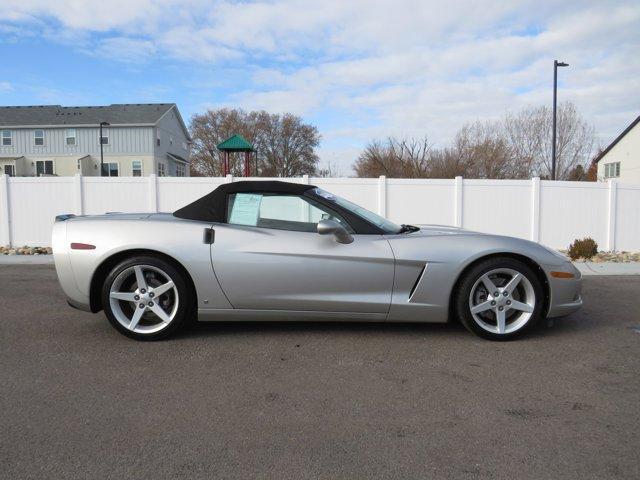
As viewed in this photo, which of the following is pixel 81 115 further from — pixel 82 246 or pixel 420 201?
→ pixel 82 246

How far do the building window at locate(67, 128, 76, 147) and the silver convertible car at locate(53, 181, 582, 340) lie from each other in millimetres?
40139

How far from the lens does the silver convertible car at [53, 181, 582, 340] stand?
4.19 meters

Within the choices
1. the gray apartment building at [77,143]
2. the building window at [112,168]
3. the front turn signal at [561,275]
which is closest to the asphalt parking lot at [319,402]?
the front turn signal at [561,275]

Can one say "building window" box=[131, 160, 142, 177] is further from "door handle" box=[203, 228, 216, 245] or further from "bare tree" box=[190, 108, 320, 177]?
"door handle" box=[203, 228, 216, 245]

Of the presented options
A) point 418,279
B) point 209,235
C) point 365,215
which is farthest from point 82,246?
point 418,279

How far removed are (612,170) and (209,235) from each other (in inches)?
1723

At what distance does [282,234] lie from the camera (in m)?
4.27

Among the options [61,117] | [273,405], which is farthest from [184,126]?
[273,405]

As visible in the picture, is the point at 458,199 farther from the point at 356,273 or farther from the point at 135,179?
the point at 356,273

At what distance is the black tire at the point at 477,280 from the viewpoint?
4203 mm

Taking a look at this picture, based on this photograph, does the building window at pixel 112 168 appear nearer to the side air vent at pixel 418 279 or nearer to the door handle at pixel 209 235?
the door handle at pixel 209 235

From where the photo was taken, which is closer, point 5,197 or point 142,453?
point 142,453

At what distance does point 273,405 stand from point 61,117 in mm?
43872

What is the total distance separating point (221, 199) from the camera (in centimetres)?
450
